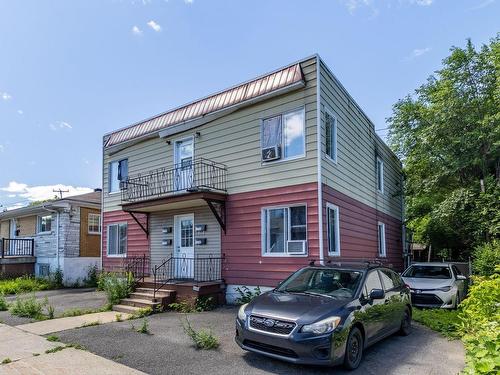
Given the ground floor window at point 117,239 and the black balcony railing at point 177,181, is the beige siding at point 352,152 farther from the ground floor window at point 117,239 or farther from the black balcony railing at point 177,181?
the ground floor window at point 117,239

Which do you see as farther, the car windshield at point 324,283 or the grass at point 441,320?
the grass at point 441,320

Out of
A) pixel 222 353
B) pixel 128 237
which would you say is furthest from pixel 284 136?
pixel 128 237

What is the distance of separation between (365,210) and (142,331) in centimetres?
979

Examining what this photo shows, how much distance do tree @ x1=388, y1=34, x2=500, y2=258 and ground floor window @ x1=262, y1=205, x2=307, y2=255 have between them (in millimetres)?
8946

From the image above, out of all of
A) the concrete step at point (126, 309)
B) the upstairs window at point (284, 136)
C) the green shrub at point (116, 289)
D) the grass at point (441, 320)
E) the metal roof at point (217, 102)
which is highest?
the metal roof at point (217, 102)

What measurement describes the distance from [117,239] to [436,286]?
12.4 metres

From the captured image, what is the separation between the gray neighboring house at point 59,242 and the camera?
19692 millimetres

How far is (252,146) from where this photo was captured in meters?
12.0

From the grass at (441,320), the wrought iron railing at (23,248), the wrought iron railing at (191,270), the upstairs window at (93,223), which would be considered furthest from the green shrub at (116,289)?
the wrought iron railing at (23,248)

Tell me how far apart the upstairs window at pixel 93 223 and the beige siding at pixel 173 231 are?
782cm

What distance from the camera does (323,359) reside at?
5.28m

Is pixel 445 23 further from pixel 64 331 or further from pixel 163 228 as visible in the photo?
pixel 64 331

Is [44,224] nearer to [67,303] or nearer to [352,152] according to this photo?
[67,303]

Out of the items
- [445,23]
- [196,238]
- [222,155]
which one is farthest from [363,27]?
[196,238]
